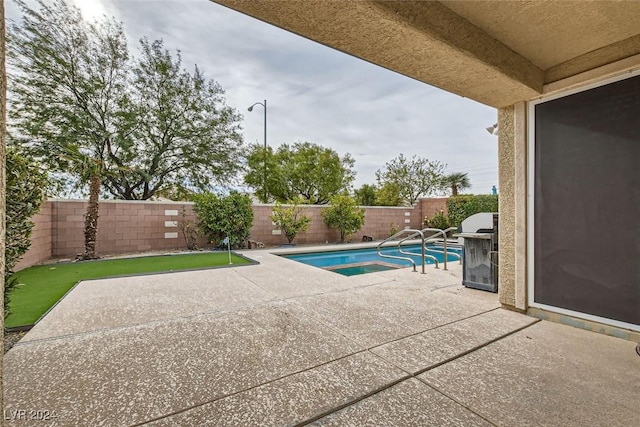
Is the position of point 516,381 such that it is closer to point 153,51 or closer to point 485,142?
point 153,51

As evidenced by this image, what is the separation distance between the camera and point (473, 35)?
2.28 metres

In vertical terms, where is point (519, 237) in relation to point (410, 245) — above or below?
above

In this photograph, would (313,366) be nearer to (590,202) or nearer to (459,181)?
(590,202)

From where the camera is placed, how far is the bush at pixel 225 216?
898 cm

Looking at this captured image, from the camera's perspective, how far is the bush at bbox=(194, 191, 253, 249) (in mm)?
8984

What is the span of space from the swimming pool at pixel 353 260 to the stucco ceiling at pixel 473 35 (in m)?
5.23

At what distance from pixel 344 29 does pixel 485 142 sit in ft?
63.9

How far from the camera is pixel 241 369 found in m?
2.03

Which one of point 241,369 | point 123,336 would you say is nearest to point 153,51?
point 123,336

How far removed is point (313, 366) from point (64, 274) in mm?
5930

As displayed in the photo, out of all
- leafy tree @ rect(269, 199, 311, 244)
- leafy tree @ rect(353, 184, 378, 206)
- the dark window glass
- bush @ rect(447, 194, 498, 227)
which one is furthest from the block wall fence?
the dark window glass

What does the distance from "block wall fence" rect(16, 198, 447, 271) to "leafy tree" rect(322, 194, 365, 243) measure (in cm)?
44

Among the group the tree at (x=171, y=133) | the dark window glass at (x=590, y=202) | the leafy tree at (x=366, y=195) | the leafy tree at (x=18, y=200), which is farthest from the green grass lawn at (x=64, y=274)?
the leafy tree at (x=366, y=195)

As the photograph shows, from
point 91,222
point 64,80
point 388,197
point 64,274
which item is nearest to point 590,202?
point 64,274
